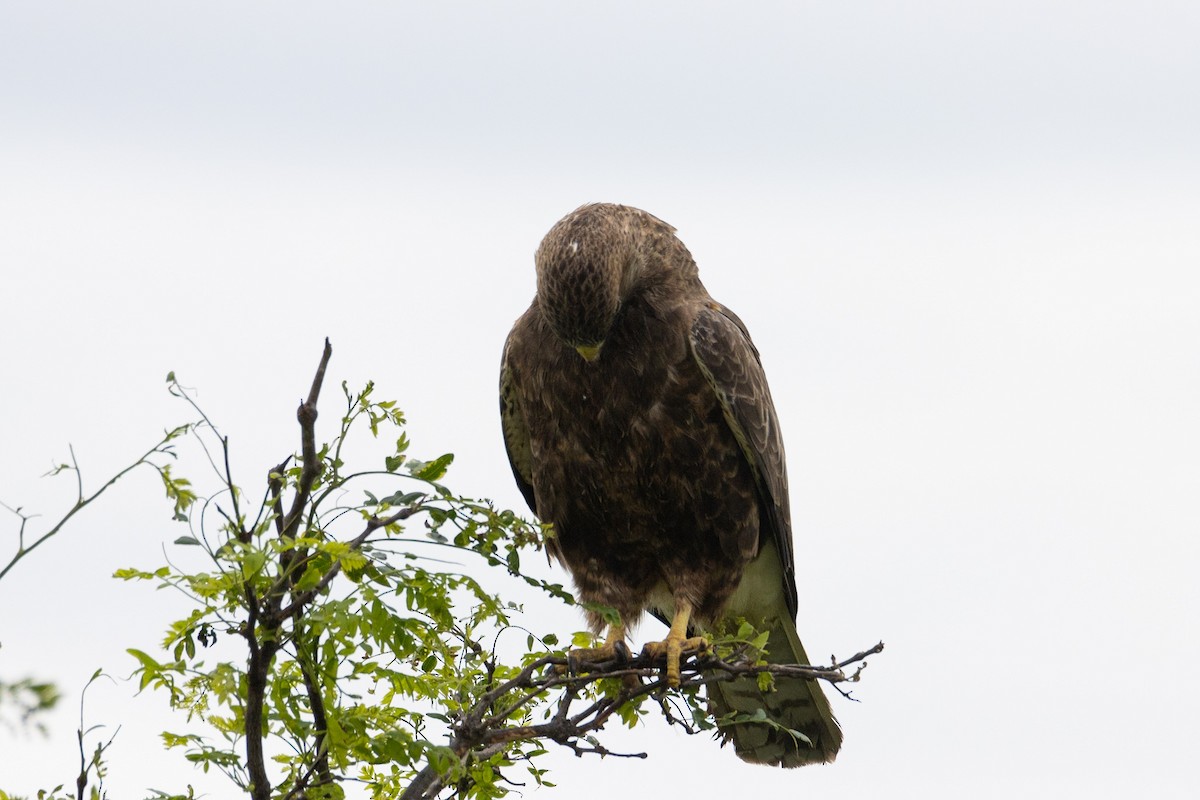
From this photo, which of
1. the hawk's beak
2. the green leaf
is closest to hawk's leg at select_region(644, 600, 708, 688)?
the hawk's beak

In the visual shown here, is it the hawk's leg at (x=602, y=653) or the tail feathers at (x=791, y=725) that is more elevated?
the tail feathers at (x=791, y=725)

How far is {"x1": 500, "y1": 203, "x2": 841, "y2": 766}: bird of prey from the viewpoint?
6629 mm

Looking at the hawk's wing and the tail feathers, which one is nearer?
the hawk's wing

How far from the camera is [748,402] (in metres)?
6.96

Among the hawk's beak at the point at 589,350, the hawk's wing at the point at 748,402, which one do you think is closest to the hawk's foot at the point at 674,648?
the hawk's wing at the point at 748,402

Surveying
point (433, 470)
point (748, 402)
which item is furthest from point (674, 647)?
point (433, 470)

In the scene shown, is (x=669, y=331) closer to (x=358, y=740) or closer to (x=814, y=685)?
(x=814, y=685)

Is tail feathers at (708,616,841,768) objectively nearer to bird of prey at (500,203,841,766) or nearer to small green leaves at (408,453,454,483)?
bird of prey at (500,203,841,766)

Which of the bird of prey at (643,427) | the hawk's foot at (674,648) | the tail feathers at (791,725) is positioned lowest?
the hawk's foot at (674,648)

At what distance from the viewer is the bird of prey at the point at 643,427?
663 centimetres

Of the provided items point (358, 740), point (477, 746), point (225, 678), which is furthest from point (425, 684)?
point (225, 678)

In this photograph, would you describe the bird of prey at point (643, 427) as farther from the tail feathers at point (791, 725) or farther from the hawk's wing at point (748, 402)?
the tail feathers at point (791, 725)

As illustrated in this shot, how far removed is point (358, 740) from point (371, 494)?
25.0 inches

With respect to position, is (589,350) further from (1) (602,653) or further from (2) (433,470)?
(2) (433,470)
